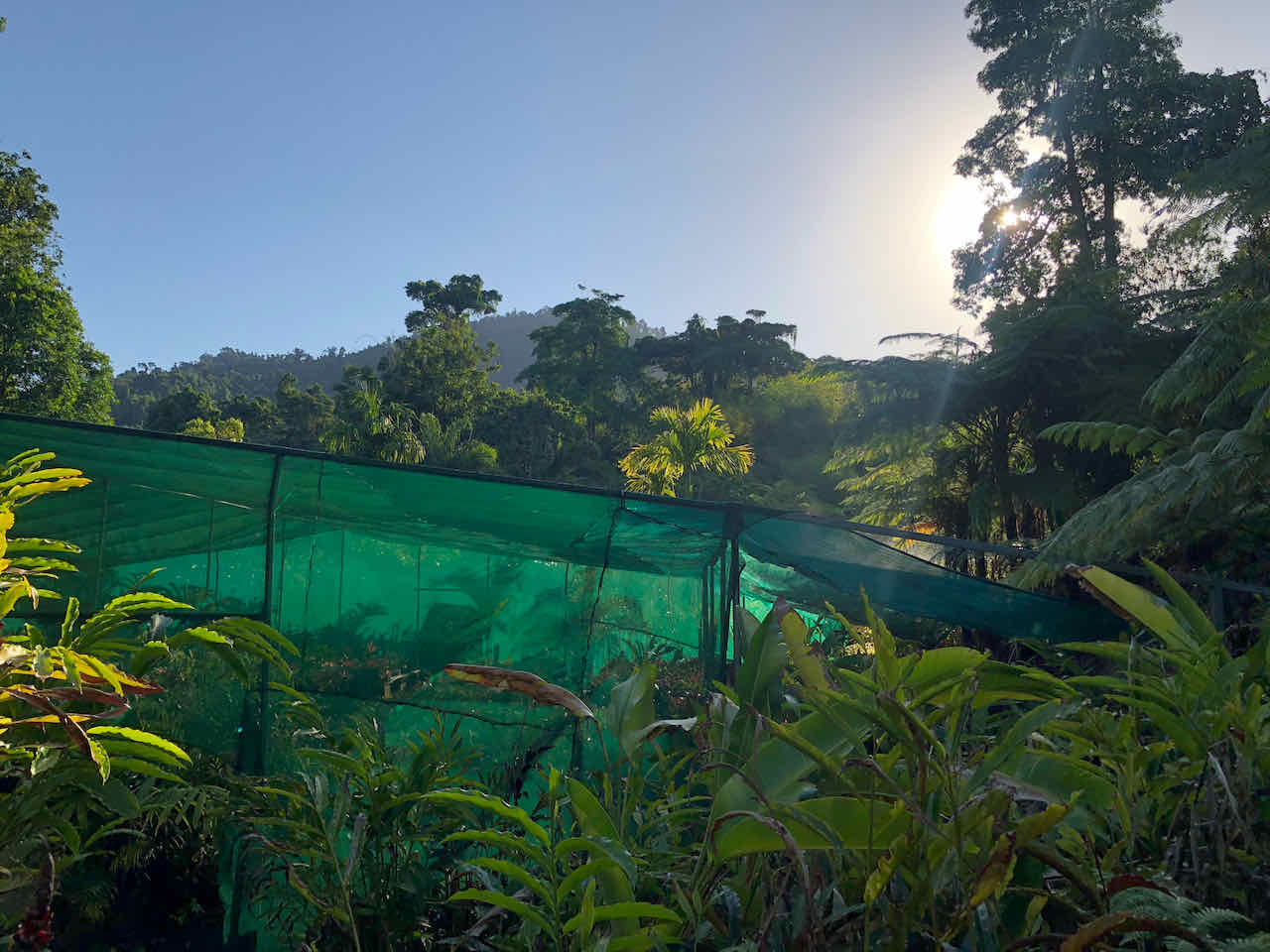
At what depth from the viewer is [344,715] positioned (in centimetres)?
309

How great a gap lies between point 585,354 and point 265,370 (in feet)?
159

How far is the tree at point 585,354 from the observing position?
33.7 m

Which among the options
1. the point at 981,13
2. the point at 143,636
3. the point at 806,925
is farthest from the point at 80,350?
the point at 806,925

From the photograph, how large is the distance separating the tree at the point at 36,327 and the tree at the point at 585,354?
54.6 feet

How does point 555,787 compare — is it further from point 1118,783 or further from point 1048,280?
point 1048,280

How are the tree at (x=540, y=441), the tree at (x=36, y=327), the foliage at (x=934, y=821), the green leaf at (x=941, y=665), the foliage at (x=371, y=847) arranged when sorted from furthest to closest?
the tree at (x=540, y=441) → the tree at (x=36, y=327) → the foliage at (x=371, y=847) → the green leaf at (x=941, y=665) → the foliage at (x=934, y=821)

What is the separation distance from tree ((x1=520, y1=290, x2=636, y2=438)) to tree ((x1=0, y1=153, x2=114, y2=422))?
54.6 feet

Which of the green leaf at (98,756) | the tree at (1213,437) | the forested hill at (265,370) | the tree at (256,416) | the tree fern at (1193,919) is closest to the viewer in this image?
the tree fern at (1193,919)

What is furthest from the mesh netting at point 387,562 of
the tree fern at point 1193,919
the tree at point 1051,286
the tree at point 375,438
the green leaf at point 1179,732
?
the tree at point 375,438

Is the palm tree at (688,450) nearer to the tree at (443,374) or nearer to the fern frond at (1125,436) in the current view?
the fern frond at (1125,436)

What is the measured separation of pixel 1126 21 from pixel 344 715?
15538mm

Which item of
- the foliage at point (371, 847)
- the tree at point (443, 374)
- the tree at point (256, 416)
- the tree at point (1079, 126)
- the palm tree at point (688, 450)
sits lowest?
the foliage at point (371, 847)

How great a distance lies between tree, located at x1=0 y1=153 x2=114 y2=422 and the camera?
17.8 metres

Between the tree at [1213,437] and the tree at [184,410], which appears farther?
the tree at [184,410]
